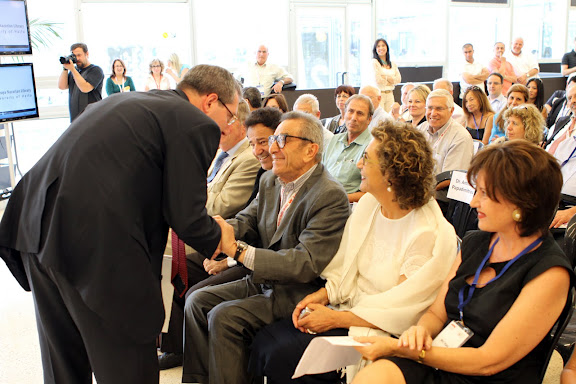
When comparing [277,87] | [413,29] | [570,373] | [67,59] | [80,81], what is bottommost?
[570,373]

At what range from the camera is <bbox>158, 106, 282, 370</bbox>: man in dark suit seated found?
2674 mm

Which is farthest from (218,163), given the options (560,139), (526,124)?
(560,139)

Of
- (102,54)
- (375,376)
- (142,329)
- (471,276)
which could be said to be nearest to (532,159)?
(471,276)

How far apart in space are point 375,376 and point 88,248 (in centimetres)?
92

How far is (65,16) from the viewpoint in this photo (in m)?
9.33

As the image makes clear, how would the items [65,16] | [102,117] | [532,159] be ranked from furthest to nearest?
[65,16], [102,117], [532,159]

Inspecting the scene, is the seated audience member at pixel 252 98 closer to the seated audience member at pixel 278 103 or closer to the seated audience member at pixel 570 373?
the seated audience member at pixel 278 103

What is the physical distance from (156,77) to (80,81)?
1608mm

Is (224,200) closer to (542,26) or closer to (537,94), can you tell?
(537,94)

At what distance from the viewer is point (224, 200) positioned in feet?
9.47

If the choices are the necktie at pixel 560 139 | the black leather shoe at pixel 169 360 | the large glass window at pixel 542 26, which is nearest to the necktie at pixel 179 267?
the black leather shoe at pixel 169 360

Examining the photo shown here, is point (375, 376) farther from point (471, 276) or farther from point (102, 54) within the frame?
point (102, 54)

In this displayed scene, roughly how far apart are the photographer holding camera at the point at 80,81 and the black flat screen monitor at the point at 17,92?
3.65 feet

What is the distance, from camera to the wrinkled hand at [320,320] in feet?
6.54
